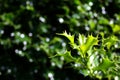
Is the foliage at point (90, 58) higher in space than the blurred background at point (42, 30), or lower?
higher

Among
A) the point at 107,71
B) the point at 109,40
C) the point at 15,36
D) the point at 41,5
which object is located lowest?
the point at 15,36

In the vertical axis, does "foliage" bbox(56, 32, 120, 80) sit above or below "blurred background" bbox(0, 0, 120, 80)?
above

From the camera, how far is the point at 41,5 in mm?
4523

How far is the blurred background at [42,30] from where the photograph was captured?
4.31m

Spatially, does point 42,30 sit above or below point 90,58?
below

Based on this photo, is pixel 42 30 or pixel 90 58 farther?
pixel 42 30

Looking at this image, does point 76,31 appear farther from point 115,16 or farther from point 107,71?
point 107,71

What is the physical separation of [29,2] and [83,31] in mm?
764

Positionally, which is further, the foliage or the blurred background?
the blurred background

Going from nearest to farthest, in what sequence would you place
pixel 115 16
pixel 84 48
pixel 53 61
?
pixel 84 48, pixel 53 61, pixel 115 16

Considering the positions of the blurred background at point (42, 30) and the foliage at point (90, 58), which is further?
the blurred background at point (42, 30)

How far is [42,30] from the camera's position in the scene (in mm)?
4379

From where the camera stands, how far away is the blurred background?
4.31 m

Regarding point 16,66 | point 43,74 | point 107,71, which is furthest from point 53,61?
point 107,71
